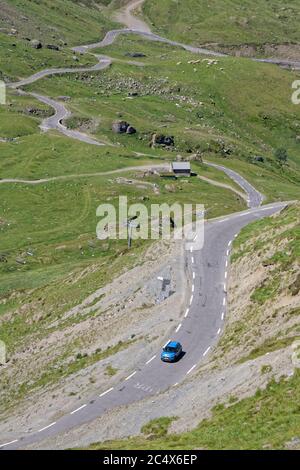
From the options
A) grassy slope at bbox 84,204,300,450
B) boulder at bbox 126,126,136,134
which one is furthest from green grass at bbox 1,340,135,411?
boulder at bbox 126,126,136,134

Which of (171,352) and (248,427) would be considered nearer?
(248,427)

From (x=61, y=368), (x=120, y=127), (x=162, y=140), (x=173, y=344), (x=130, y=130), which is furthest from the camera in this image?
(x=120, y=127)

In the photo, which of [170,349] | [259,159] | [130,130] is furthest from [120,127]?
[170,349]

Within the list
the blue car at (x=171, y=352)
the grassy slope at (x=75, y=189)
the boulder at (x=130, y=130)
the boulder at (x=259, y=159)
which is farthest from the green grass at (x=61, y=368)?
the boulder at (x=259, y=159)

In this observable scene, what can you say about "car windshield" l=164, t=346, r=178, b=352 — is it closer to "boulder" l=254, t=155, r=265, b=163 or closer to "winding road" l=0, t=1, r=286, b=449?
"winding road" l=0, t=1, r=286, b=449

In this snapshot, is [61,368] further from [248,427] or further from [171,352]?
[248,427]
